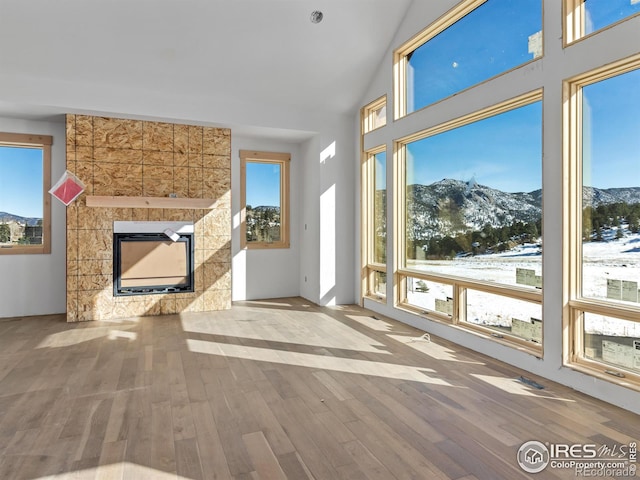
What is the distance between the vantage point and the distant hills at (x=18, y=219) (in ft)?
19.1

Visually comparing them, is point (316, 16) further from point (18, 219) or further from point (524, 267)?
point (18, 219)

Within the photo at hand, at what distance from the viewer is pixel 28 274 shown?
589cm

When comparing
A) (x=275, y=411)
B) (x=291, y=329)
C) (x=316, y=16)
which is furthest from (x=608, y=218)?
(x=316, y=16)

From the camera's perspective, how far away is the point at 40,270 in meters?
5.95

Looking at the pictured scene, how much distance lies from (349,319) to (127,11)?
4.43m

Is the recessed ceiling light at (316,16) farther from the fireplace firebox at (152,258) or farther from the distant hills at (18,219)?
the distant hills at (18,219)

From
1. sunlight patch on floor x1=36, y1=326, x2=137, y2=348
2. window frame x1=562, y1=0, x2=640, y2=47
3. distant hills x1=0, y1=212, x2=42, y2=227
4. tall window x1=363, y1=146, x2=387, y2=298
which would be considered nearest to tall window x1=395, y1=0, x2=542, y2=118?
window frame x1=562, y1=0, x2=640, y2=47

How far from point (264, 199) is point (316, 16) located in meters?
3.11

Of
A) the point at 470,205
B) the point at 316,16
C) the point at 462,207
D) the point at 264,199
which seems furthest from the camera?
the point at 264,199

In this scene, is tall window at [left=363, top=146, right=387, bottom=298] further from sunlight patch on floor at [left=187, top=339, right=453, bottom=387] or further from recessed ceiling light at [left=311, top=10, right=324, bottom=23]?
sunlight patch on floor at [left=187, top=339, right=453, bottom=387]

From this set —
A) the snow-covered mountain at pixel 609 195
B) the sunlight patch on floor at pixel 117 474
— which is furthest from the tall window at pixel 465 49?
the sunlight patch on floor at pixel 117 474

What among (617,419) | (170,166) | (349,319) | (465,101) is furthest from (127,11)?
(617,419)

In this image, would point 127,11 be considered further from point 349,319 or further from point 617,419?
point 617,419

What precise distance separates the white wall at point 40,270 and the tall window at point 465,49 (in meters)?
4.77
